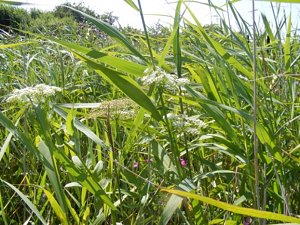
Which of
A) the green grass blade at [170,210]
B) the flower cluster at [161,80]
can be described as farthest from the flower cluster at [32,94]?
the green grass blade at [170,210]

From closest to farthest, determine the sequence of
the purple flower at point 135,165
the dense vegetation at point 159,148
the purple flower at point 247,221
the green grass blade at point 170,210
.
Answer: the green grass blade at point 170,210 → the dense vegetation at point 159,148 → the purple flower at point 247,221 → the purple flower at point 135,165

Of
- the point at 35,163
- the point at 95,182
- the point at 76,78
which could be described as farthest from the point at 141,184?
the point at 76,78

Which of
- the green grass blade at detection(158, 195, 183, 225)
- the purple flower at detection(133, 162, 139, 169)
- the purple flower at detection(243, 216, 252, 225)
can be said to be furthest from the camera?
the purple flower at detection(133, 162, 139, 169)

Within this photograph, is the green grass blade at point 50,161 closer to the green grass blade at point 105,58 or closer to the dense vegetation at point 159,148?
the dense vegetation at point 159,148

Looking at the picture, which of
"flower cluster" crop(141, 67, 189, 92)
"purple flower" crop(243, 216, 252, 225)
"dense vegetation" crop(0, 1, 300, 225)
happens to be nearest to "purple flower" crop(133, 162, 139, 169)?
"dense vegetation" crop(0, 1, 300, 225)

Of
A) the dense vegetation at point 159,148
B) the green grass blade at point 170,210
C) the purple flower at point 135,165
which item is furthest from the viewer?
the purple flower at point 135,165

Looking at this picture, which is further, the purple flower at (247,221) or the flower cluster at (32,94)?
the purple flower at (247,221)

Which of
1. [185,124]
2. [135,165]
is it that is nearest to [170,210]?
[185,124]

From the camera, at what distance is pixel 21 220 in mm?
1197

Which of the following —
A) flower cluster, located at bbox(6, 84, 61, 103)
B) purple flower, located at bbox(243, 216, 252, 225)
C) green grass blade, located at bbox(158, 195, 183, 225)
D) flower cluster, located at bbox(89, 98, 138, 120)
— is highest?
flower cluster, located at bbox(6, 84, 61, 103)

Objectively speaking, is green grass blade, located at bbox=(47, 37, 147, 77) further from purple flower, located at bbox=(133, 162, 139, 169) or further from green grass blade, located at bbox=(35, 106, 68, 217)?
purple flower, located at bbox=(133, 162, 139, 169)

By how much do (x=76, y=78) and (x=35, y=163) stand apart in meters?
1.05

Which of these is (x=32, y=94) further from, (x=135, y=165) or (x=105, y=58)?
(x=135, y=165)

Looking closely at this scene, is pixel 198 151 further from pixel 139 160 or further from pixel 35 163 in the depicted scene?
pixel 35 163
